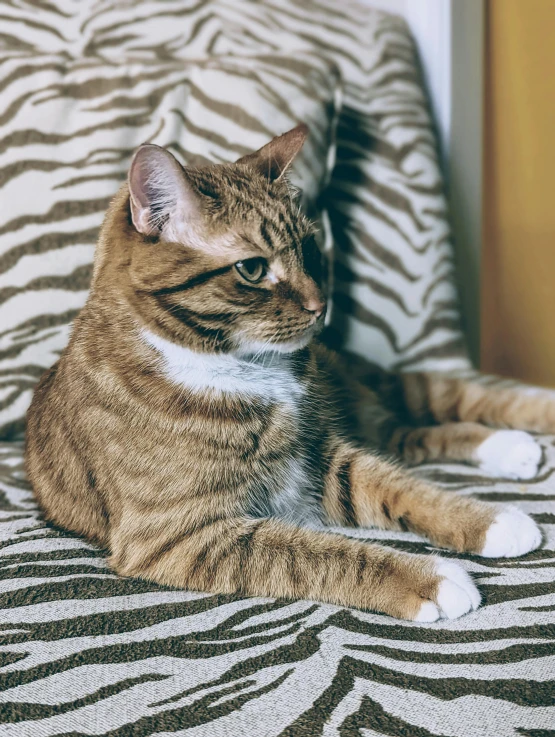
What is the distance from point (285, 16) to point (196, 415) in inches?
45.7

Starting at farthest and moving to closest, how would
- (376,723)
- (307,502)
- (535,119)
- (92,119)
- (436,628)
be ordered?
1. (535,119)
2. (92,119)
3. (307,502)
4. (436,628)
5. (376,723)

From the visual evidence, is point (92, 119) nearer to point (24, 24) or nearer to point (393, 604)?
point (24, 24)

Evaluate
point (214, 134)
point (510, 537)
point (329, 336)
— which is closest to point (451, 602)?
point (510, 537)

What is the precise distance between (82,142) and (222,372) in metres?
0.69

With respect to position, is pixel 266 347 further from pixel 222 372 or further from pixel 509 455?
pixel 509 455

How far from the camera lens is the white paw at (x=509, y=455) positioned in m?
1.16

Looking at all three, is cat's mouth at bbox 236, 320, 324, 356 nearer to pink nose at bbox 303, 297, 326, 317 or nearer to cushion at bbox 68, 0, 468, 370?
pink nose at bbox 303, 297, 326, 317

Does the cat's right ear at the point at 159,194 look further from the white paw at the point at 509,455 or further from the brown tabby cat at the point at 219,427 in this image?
the white paw at the point at 509,455

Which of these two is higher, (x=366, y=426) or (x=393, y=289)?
(x=393, y=289)

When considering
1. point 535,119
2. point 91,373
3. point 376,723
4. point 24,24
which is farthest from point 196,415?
point 535,119

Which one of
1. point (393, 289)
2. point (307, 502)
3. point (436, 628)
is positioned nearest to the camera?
point (436, 628)

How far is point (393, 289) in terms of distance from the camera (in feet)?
5.08

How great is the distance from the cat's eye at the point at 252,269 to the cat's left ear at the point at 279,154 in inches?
7.6

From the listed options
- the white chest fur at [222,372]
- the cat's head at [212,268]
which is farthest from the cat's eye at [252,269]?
the white chest fur at [222,372]
